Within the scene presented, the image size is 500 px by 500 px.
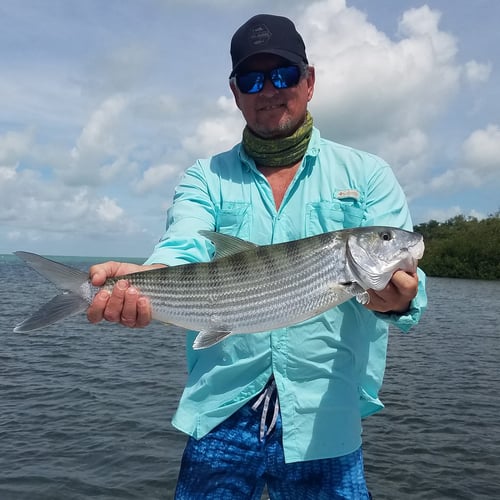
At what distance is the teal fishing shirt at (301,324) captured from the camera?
3.76m

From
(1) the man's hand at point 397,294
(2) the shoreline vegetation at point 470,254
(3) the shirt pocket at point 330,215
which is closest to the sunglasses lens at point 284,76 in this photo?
(3) the shirt pocket at point 330,215

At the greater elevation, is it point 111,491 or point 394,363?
point 394,363

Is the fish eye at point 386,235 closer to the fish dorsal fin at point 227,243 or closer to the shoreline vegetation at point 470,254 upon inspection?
the fish dorsal fin at point 227,243

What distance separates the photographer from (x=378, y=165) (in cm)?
410

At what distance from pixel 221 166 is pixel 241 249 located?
83cm

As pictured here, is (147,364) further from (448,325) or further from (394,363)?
(448,325)

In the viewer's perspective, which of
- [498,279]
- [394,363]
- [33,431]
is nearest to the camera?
[33,431]

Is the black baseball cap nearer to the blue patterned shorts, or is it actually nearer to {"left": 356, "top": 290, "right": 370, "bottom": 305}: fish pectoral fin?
{"left": 356, "top": 290, "right": 370, "bottom": 305}: fish pectoral fin

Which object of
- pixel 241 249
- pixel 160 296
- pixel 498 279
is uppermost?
pixel 498 279

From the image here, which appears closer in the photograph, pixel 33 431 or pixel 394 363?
pixel 33 431

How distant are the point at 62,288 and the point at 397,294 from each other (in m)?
2.37

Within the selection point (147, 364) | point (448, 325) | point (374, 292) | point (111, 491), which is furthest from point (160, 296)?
point (448, 325)

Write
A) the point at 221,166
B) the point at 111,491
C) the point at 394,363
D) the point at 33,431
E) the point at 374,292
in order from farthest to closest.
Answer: the point at 394,363 < the point at 33,431 < the point at 111,491 < the point at 221,166 < the point at 374,292

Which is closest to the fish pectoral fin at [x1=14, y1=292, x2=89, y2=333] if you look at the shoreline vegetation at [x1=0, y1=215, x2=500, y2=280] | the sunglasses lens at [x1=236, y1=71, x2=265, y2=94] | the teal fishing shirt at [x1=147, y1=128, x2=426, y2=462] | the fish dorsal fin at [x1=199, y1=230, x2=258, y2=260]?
the teal fishing shirt at [x1=147, y1=128, x2=426, y2=462]
